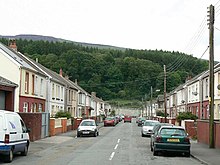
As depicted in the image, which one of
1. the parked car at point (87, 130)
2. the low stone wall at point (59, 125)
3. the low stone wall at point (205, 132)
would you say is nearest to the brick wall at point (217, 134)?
the low stone wall at point (205, 132)

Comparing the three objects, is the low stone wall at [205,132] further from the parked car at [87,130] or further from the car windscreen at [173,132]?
the parked car at [87,130]

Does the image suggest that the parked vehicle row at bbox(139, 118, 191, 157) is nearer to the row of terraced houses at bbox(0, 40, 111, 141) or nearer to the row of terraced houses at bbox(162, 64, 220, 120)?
the row of terraced houses at bbox(0, 40, 111, 141)

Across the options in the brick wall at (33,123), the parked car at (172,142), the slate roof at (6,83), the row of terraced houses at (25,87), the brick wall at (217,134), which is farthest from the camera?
the row of terraced houses at (25,87)

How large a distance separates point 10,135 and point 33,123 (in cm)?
1239

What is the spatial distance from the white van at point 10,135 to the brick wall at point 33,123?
Answer: 985cm

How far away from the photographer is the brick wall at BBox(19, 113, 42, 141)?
1115 inches

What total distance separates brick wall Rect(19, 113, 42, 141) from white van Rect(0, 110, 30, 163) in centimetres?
985

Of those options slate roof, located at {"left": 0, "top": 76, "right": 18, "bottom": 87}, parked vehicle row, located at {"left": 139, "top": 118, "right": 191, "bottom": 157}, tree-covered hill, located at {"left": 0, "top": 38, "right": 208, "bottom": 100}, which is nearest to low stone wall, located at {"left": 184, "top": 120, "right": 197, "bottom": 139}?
slate roof, located at {"left": 0, "top": 76, "right": 18, "bottom": 87}

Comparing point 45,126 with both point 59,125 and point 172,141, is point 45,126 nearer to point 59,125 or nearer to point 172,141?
point 59,125

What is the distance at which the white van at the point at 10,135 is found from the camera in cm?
1609

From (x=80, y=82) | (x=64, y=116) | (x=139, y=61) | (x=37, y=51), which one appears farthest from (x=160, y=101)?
(x=64, y=116)

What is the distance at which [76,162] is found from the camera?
16.6 meters

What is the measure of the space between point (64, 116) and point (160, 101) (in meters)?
60.7

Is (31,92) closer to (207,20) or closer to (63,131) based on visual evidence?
(63,131)
